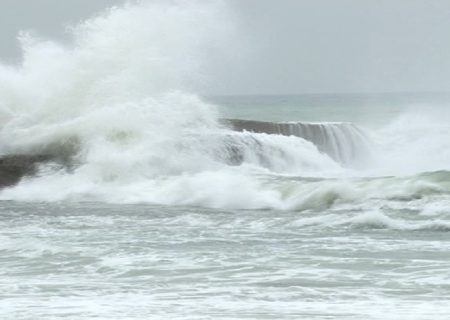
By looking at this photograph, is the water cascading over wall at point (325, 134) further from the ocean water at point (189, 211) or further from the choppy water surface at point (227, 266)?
the choppy water surface at point (227, 266)

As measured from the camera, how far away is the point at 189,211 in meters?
11.9

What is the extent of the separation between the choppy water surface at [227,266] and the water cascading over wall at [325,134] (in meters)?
7.49

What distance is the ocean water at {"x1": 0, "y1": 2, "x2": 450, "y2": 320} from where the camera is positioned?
21.1ft

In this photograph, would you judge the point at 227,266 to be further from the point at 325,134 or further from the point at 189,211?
the point at 325,134

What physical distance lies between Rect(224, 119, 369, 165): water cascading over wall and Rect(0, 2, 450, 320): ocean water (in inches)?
2.6

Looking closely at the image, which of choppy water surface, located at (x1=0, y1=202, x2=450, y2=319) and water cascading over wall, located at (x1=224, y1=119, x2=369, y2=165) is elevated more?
water cascading over wall, located at (x1=224, y1=119, x2=369, y2=165)

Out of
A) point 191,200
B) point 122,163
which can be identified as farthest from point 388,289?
point 122,163

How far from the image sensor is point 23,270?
7.67 m

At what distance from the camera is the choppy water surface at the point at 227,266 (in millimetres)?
6070

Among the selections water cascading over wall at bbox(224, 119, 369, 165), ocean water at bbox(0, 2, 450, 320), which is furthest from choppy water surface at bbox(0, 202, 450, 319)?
water cascading over wall at bbox(224, 119, 369, 165)

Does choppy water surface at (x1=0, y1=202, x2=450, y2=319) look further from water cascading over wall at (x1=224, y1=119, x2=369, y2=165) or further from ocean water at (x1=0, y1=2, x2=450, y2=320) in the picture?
water cascading over wall at (x1=224, y1=119, x2=369, y2=165)

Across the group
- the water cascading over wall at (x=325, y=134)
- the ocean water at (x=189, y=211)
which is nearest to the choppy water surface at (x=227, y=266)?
→ the ocean water at (x=189, y=211)

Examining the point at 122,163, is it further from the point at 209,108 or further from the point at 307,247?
the point at 307,247

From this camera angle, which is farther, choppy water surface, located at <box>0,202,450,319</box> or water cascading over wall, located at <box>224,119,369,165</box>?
water cascading over wall, located at <box>224,119,369,165</box>
